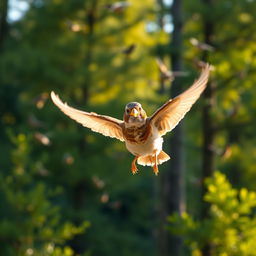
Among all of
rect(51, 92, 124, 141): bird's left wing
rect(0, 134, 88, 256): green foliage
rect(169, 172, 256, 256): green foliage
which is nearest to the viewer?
rect(51, 92, 124, 141): bird's left wing

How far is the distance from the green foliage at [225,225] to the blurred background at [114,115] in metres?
0.01

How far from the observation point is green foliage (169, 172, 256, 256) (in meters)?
5.95

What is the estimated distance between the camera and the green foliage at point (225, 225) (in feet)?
19.5

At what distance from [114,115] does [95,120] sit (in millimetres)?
7067

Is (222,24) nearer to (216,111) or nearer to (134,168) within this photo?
(216,111)

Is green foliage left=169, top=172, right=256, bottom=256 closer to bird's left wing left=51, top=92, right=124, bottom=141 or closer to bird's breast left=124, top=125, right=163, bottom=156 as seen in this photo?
bird's left wing left=51, top=92, right=124, bottom=141

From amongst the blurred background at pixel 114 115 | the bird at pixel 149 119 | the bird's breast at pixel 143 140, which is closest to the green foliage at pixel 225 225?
the blurred background at pixel 114 115

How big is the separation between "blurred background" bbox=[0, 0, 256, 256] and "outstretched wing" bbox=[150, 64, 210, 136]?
2.85 meters

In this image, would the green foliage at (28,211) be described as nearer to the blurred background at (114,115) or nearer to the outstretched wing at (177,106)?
the blurred background at (114,115)

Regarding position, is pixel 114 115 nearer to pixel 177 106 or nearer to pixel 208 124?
pixel 208 124

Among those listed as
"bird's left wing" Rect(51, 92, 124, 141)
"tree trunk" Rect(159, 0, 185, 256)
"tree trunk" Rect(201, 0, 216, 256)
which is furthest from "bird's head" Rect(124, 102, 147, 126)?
"tree trunk" Rect(201, 0, 216, 256)

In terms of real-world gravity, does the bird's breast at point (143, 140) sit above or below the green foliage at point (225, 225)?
below

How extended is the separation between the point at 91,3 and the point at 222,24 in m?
2.83

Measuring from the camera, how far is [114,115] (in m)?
10.5
